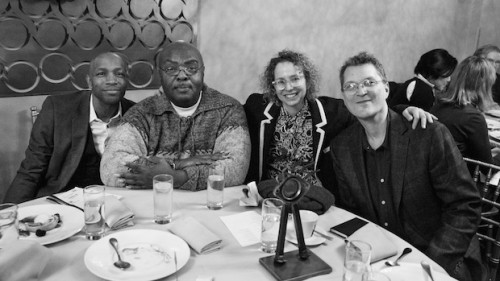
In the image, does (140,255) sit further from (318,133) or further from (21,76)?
(21,76)

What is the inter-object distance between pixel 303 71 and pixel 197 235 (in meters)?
1.29

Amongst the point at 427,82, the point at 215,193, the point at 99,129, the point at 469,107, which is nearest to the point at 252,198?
the point at 215,193

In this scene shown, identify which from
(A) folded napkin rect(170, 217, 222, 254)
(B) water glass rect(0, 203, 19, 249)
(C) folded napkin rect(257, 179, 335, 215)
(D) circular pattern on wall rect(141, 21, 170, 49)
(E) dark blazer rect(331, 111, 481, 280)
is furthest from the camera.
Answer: (D) circular pattern on wall rect(141, 21, 170, 49)

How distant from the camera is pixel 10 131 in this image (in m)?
2.85

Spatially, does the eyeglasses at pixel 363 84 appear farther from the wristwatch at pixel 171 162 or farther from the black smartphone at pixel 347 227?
the wristwatch at pixel 171 162

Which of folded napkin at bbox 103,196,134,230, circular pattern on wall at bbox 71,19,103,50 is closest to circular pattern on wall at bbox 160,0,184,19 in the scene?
circular pattern on wall at bbox 71,19,103,50

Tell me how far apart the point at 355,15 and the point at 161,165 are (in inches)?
122

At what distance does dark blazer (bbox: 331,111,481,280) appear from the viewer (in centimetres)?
173

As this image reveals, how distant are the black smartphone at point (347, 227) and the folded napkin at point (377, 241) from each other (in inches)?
1.6

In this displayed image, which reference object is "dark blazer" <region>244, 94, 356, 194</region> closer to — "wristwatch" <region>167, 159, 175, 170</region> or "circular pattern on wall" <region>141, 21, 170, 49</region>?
"wristwatch" <region>167, 159, 175, 170</region>

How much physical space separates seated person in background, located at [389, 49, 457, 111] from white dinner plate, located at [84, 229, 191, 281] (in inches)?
117

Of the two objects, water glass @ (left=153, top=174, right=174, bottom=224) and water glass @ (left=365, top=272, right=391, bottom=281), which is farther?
water glass @ (left=153, top=174, right=174, bottom=224)

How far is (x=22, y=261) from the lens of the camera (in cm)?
112

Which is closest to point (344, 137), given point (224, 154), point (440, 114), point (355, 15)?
point (224, 154)
